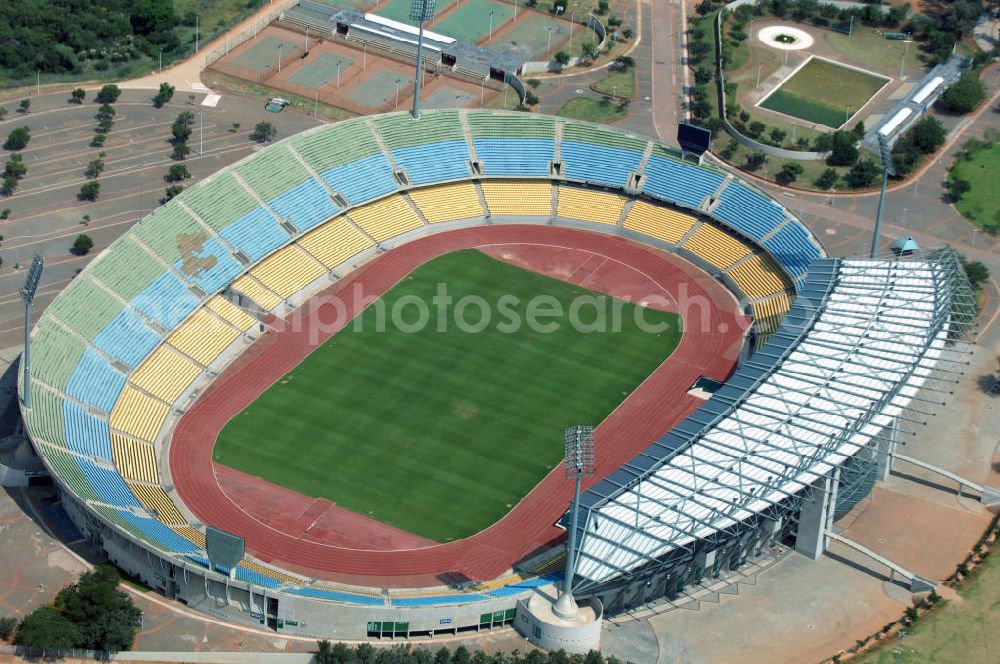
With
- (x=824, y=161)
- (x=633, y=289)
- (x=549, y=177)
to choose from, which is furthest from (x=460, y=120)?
(x=824, y=161)

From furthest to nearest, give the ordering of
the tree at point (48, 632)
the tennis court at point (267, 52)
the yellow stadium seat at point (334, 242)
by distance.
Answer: the tennis court at point (267, 52) < the yellow stadium seat at point (334, 242) < the tree at point (48, 632)

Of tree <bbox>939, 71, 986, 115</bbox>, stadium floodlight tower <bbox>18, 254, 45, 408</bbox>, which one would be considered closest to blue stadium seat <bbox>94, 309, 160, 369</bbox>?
stadium floodlight tower <bbox>18, 254, 45, 408</bbox>

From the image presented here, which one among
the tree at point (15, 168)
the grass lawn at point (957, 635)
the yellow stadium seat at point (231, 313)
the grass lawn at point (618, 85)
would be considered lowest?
the tree at point (15, 168)

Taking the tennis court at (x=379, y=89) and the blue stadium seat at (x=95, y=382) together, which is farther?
the tennis court at (x=379, y=89)

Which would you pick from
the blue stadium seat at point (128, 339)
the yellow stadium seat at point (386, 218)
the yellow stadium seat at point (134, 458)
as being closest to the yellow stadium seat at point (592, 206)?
the yellow stadium seat at point (386, 218)

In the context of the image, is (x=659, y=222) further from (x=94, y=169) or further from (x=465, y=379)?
(x=94, y=169)

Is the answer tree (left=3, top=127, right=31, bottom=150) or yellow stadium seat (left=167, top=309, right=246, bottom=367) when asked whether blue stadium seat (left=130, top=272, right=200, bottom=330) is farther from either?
tree (left=3, top=127, right=31, bottom=150)

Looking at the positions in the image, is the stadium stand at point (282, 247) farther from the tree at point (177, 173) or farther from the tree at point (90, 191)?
the tree at point (90, 191)
